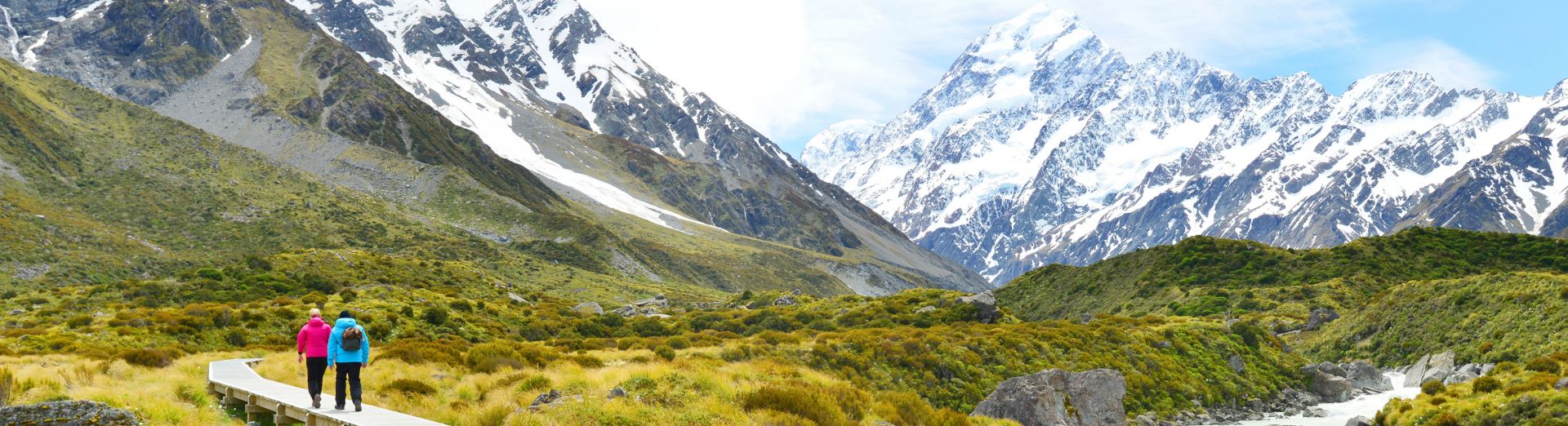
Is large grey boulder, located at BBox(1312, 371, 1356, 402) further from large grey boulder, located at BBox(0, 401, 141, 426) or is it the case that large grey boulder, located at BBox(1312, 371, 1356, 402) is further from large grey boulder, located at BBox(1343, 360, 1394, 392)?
large grey boulder, located at BBox(0, 401, 141, 426)

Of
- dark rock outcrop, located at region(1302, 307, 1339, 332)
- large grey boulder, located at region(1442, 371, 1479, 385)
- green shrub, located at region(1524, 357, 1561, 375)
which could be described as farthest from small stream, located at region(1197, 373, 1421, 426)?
dark rock outcrop, located at region(1302, 307, 1339, 332)

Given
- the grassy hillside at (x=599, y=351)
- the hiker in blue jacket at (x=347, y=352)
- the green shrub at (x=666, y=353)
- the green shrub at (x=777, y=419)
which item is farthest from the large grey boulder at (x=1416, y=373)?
the hiker in blue jacket at (x=347, y=352)

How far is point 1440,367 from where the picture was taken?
53.9m

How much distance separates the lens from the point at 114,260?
10288cm

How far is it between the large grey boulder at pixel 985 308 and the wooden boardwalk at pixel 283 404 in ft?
158

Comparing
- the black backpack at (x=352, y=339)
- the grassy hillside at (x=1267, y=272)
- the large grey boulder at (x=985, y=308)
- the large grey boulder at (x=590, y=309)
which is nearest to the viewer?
the black backpack at (x=352, y=339)

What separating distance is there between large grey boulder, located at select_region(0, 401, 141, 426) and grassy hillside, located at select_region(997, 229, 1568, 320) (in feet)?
259

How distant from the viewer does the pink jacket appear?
69.1 ft

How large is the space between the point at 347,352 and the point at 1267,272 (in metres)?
95.0

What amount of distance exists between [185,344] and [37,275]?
7021 cm

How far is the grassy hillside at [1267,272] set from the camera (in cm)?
8525

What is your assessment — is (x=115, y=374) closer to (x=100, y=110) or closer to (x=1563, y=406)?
(x=1563, y=406)

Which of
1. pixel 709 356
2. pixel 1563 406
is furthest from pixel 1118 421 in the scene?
pixel 709 356

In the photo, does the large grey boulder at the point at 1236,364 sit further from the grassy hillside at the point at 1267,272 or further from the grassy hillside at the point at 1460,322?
the grassy hillside at the point at 1267,272
